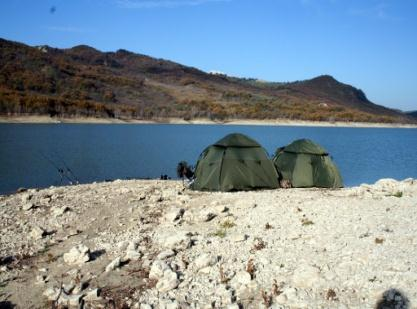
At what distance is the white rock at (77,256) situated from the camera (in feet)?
27.8

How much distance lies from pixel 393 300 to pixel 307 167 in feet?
33.1

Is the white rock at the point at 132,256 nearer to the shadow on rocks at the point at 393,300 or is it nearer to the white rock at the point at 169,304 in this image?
the white rock at the point at 169,304

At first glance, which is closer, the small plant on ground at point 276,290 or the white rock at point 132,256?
the small plant on ground at point 276,290

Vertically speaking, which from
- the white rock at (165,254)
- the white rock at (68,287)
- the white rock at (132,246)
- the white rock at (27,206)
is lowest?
the white rock at (68,287)

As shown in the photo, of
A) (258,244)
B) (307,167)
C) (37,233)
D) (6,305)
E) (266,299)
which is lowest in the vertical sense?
(6,305)

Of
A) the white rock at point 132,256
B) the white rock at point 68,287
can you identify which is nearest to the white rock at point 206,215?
the white rock at point 132,256

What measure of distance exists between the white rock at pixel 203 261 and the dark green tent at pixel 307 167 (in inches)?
336

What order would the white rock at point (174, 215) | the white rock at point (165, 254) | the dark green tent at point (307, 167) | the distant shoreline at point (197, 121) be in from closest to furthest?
the white rock at point (165, 254)
the white rock at point (174, 215)
the dark green tent at point (307, 167)
the distant shoreline at point (197, 121)

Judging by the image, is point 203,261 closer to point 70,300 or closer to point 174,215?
point 70,300

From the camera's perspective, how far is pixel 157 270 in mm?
7684

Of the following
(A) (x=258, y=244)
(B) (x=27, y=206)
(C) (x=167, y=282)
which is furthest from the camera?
(B) (x=27, y=206)

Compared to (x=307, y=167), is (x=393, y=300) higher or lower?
lower

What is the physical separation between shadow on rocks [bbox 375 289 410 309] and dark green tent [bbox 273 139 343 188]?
375 inches

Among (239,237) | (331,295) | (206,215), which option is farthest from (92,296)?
(206,215)
